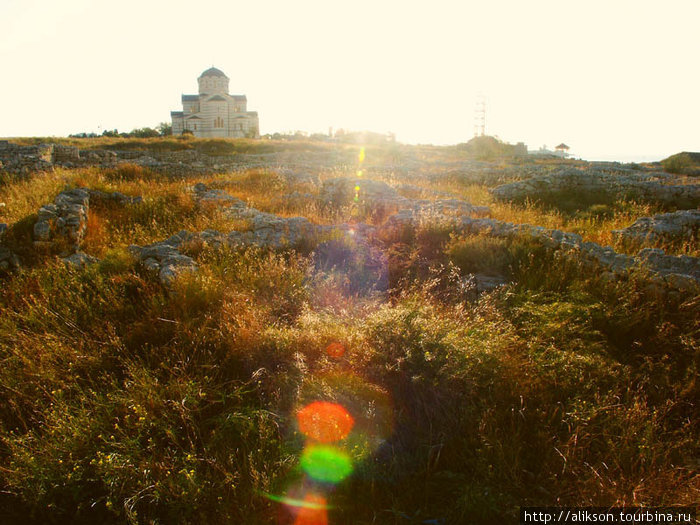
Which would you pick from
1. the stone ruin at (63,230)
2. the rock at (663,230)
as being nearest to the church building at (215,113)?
the stone ruin at (63,230)

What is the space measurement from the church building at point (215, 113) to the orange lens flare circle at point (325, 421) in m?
67.5

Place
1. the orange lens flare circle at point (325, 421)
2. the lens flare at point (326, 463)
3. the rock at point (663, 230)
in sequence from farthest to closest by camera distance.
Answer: the rock at point (663, 230) → the orange lens flare circle at point (325, 421) → the lens flare at point (326, 463)

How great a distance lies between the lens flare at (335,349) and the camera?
3571 mm

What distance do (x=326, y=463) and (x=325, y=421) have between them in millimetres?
318

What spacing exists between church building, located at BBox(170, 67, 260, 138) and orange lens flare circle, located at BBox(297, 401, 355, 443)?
221 feet

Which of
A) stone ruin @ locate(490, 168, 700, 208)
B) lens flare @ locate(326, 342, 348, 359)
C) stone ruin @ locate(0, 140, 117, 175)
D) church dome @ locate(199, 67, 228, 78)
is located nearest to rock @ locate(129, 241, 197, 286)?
lens flare @ locate(326, 342, 348, 359)

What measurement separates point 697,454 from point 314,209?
26.0 ft

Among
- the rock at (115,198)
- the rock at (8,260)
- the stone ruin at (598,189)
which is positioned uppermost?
the stone ruin at (598,189)

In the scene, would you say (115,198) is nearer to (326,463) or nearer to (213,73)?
(326,463)

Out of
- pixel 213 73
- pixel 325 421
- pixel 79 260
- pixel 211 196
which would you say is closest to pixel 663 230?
pixel 325 421

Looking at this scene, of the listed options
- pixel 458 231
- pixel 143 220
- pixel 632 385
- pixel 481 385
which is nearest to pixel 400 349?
pixel 481 385

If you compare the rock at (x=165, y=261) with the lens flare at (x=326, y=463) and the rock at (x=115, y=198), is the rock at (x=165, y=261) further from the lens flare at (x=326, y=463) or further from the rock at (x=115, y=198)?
the rock at (x=115, y=198)

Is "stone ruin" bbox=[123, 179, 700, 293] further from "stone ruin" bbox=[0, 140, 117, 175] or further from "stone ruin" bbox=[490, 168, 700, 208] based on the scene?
"stone ruin" bbox=[0, 140, 117, 175]

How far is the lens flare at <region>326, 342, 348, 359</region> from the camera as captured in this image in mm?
3571
